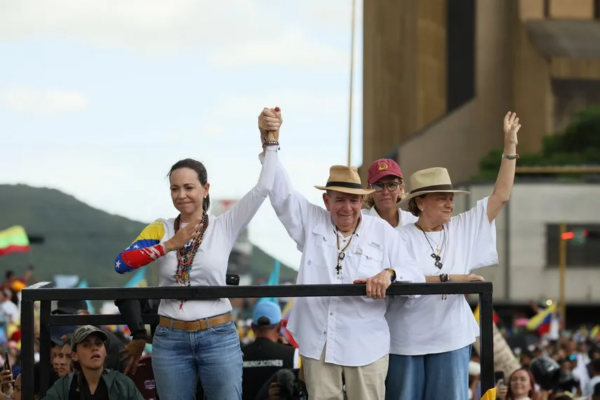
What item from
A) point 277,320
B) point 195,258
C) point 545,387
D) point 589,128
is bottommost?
point 545,387

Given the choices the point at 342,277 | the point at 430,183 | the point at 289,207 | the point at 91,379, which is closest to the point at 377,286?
the point at 342,277

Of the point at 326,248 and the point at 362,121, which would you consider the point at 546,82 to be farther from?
the point at 326,248

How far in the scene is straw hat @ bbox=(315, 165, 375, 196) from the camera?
5.86 metres

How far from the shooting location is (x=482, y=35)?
71.4 meters

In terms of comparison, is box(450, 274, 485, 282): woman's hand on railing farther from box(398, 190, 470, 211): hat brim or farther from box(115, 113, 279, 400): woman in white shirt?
box(115, 113, 279, 400): woman in white shirt

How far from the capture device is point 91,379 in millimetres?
5945

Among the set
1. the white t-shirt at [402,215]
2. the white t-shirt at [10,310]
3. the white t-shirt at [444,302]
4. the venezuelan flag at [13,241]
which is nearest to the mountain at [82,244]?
the venezuelan flag at [13,241]

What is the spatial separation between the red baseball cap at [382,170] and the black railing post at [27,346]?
2.26 meters

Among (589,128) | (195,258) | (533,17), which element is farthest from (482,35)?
(195,258)

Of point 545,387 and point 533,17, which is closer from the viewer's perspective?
point 545,387

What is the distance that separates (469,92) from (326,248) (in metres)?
69.8

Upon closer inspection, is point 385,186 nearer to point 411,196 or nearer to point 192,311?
point 411,196

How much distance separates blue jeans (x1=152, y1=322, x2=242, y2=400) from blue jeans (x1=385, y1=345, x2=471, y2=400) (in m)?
0.90

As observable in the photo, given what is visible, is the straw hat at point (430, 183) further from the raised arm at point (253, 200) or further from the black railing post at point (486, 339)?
the raised arm at point (253, 200)
